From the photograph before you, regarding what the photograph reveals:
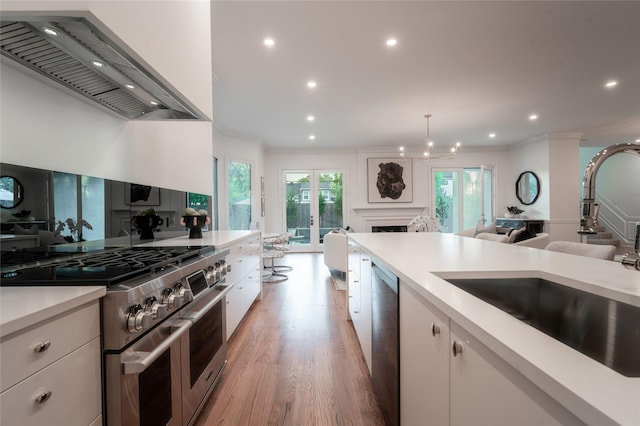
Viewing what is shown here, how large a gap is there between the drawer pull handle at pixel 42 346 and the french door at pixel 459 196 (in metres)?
7.79

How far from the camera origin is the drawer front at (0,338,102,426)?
1.99 feet

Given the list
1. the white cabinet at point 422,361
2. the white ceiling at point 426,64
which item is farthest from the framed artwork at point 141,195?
the white cabinet at point 422,361

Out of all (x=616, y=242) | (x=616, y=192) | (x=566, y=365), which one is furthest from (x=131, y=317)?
(x=616, y=192)

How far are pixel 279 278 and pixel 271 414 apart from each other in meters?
2.99

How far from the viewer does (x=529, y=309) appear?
106cm

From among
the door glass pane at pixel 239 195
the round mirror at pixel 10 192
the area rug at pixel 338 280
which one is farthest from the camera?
the door glass pane at pixel 239 195

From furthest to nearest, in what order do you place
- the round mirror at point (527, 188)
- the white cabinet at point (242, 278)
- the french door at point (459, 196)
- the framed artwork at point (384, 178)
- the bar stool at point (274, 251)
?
the french door at point (459, 196) < the framed artwork at point (384, 178) < the round mirror at point (527, 188) < the bar stool at point (274, 251) < the white cabinet at point (242, 278)

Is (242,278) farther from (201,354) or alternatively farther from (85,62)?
(85,62)

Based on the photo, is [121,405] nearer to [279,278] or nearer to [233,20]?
[233,20]

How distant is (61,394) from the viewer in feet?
2.33

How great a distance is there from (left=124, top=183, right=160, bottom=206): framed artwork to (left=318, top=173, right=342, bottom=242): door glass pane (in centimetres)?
545

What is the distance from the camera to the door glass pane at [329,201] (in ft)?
24.2

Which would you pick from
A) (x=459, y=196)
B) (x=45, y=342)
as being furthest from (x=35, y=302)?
(x=459, y=196)

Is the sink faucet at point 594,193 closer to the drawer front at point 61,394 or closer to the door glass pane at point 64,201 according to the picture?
the drawer front at point 61,394
